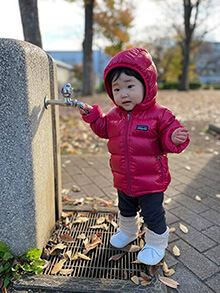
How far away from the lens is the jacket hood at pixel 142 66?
5.38 feet

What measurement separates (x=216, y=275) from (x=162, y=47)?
42706 millimetres

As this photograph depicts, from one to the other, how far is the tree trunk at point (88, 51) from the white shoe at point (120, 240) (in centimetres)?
1294

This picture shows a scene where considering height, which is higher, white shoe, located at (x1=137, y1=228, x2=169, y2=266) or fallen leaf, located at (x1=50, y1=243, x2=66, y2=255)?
white shoe, located at (x1=137, y1=228, x2=169, y2=266)

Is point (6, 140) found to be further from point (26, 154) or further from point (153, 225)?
point (153, 225)

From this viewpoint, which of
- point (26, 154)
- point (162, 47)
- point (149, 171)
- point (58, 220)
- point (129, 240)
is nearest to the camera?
point (26, 154)

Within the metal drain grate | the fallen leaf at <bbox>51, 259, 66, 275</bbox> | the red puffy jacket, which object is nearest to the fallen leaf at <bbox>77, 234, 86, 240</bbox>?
the metal drain grate

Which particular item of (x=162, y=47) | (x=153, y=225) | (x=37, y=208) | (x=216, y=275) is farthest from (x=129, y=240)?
(x=162, y=47)

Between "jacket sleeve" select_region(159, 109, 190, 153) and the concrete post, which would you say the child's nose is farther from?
the concrete post

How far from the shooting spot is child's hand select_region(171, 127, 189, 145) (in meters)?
1.59

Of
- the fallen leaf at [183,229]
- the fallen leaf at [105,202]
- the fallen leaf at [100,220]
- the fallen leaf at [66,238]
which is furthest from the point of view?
the fallen leaf at [105,202]

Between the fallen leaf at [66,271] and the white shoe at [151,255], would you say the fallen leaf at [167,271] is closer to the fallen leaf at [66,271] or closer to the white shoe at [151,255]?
the white shoe at [151,255]

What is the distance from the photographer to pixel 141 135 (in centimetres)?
177

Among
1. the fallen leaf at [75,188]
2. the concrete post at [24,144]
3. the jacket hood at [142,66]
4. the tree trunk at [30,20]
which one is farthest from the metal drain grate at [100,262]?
the tree trunk at [30,20]

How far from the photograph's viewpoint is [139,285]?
1.70 m
